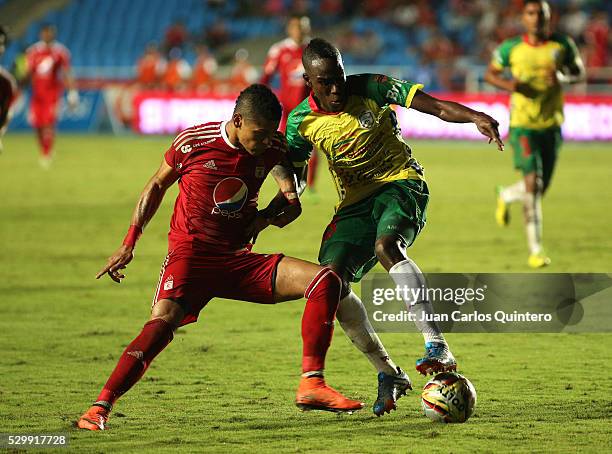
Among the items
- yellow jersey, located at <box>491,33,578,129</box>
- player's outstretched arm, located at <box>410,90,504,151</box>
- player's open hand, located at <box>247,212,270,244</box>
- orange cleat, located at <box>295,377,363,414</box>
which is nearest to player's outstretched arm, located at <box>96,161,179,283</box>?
player's open hand, located at <box>247,212,270,244</box>

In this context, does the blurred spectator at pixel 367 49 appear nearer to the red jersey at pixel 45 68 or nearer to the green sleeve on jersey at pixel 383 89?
the red jersey at pixel 45 68

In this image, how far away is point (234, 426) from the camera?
5.70 metres

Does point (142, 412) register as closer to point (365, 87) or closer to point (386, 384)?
point (386, 384)

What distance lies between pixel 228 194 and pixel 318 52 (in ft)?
2.83

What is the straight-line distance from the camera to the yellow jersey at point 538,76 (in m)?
11.3

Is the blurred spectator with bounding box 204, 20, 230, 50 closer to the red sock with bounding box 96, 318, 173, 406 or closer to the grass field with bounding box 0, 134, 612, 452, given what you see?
the grass field with bounding box 0, 134, 612, 452

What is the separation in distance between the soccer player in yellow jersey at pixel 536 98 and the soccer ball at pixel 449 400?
18.1ft

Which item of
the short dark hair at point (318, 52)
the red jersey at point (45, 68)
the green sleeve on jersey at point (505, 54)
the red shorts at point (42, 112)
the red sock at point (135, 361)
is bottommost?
the red sock at point (135, 361)

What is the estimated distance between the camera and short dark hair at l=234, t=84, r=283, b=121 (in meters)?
5.78

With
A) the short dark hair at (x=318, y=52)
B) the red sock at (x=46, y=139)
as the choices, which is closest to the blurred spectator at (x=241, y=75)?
the red sock at (x=46, y=139)

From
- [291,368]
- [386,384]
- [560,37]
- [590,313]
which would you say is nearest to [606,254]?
[560,37]

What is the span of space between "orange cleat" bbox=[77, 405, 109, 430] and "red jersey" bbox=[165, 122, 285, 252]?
967 millimetres

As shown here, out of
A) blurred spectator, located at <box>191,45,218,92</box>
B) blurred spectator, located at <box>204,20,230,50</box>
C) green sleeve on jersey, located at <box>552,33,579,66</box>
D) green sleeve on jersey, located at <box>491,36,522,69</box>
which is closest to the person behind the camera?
green sleeve on jersey, located at <box>552,33,579,66</box>

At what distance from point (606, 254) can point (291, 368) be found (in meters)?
5.61
